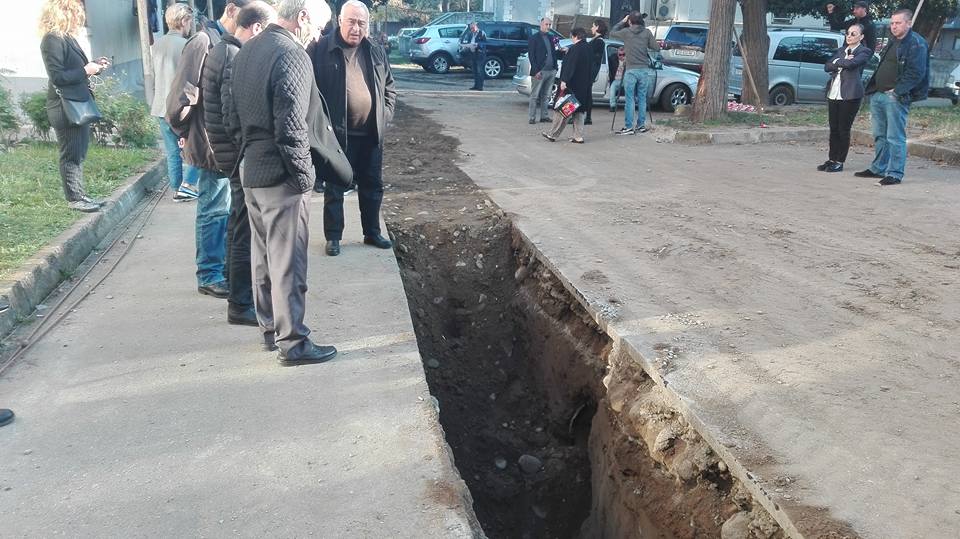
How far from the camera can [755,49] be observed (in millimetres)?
15898

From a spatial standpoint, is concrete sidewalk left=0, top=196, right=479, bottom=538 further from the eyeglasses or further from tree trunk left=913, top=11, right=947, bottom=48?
tree trunk left=913, top=11, right=947, bottom=48

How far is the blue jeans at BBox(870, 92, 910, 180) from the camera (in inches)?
339

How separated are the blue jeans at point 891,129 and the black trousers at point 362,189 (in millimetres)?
5719

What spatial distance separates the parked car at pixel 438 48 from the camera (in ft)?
89.7

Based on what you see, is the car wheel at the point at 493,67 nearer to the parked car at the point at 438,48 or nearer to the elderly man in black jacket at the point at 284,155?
the parked car at the point at 438,48

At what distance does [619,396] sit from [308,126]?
2.22m

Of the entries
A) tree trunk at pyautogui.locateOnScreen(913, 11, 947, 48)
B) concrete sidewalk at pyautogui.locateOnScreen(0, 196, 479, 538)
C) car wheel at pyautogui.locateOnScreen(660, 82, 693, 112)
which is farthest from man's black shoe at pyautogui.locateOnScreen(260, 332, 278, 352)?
tree trunk at pyautogui.locateOnScreen(913, 11, 947, 48)

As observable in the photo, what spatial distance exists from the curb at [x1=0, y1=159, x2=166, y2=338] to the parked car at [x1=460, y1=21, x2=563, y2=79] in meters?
18.6

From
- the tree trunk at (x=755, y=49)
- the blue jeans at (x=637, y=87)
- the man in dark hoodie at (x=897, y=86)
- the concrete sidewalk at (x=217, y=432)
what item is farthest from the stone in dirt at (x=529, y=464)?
the tree trunk at (x=755, y=49)

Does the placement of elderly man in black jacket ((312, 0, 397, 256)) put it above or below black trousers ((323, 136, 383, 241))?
above

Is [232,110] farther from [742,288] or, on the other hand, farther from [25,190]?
[25,190]

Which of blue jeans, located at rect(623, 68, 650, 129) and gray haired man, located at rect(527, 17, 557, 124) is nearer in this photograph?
blue jeans, located at rect(623, 68, 650, 129)

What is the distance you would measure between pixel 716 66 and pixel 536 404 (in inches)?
368

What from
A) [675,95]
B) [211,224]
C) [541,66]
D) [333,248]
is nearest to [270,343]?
[211,224]
